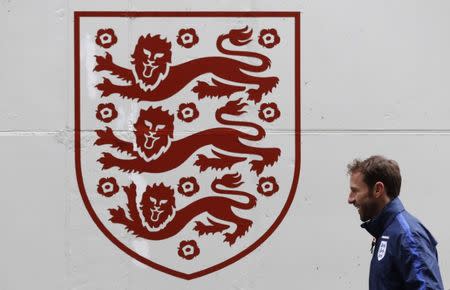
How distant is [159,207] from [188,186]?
15 centimetres

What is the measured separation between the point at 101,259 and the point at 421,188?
4.66ft

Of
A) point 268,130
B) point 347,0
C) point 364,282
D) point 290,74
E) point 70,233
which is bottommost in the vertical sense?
point 364,282

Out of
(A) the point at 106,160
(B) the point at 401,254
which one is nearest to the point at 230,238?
(A) the point at 106,160

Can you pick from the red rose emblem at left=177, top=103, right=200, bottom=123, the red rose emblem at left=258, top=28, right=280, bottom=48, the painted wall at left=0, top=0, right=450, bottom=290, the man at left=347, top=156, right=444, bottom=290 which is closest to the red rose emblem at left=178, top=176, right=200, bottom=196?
the red rose emblem at left=177, top=103, right=200, bottom=123

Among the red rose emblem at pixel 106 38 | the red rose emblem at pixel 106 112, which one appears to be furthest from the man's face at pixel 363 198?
the red rose emblem at pixel 106 38

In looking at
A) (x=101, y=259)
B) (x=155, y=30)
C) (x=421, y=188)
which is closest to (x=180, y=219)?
(x=101, y=259)

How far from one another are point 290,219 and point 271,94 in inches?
21.7

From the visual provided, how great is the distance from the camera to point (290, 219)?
329 centimetres

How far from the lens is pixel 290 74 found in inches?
131

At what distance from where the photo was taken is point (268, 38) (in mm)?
3328

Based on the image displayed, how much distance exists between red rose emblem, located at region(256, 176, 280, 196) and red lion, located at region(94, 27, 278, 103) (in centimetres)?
35

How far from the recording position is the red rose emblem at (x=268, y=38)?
332 cm

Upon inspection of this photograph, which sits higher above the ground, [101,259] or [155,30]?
[155,30]

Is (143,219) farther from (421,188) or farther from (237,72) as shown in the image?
(421,188)
